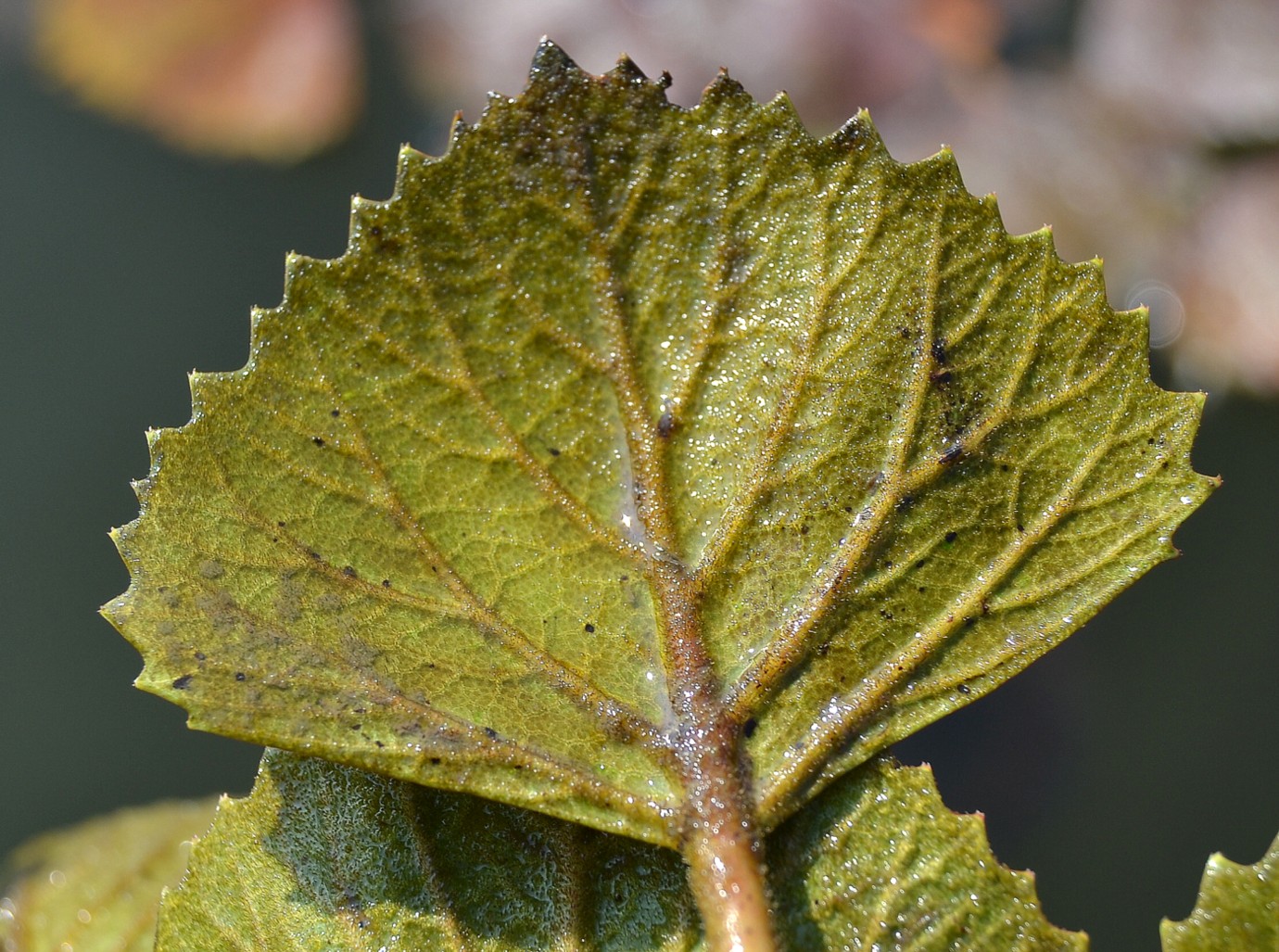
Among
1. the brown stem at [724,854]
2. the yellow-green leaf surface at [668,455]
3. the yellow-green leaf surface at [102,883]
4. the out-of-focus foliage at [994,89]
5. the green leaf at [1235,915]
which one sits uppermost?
the out-of-focus foliage at [994,89]

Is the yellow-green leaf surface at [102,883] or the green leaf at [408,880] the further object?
the yellow-green leaf surface at [102,883]

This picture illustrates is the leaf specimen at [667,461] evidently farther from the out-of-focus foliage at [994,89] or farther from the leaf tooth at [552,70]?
the out-of-focus foliage at [994,89]

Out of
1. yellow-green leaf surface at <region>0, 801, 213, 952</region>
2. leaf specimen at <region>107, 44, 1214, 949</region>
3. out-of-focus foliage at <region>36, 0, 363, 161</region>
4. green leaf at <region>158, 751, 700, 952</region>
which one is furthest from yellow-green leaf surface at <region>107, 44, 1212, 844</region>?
out-of-focus foliage at <region>36, 0, 363, 161</region>

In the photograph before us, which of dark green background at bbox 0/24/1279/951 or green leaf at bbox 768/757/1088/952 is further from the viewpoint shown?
dark green background at bbox 0/24/1279/951

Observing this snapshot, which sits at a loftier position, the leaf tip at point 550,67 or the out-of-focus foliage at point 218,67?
the out-of-focus foliage at point 218,67

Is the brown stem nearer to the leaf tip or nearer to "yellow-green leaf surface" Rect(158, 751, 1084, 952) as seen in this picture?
"yellow-green leaf surface" Rect(158, 751, 1084, 952)

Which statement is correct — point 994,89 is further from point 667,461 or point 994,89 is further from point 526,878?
point 526,878

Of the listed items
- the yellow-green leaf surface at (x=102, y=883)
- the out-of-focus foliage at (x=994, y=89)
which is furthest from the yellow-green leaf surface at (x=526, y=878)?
the out-of-focus foliage at (x=994, y=89)
